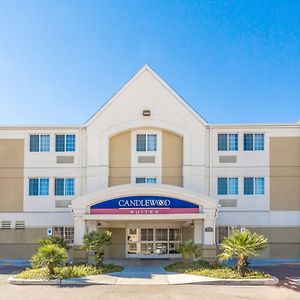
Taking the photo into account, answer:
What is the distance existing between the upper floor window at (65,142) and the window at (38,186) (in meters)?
2.49

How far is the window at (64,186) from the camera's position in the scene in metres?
26.4

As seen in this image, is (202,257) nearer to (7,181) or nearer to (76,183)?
(76,183)

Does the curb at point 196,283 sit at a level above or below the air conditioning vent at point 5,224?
below

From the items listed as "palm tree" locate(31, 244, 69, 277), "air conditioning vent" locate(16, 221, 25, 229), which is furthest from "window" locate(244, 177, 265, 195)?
"air conditioning vent" locate(16, 221, 25, 229)

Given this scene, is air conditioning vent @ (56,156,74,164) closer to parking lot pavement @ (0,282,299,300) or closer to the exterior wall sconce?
the exterior wall sconce

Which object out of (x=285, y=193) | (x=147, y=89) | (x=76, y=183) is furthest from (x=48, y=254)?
(x=285, y=193)

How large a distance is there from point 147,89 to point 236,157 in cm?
814

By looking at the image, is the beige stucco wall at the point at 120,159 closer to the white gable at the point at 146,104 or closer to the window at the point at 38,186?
the white gable at the point at 146,104

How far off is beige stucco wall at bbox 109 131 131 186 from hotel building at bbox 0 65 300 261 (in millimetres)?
72

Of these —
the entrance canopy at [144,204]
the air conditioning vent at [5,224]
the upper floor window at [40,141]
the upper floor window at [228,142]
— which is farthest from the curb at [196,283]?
the upper floor window at [40,141]

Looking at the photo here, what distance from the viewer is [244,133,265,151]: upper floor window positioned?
26547 mm

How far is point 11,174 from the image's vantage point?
86.9ft

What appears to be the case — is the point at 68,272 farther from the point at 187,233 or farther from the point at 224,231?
the point at 224,231

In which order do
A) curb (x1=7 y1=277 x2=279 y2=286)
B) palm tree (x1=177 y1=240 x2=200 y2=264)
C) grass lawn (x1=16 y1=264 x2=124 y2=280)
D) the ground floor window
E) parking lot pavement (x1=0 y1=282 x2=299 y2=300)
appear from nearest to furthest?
parking lot pavement (x1=0 y1=282 x2=299 y2=300) < curb (x1=7 y1=277 x2=279 y2=286) < grass lawn (x1=16 y1=264 x2=124 y2=280) < palm tree (x1=177 y1=240 x2=200 y2=264) < the ground floor window
